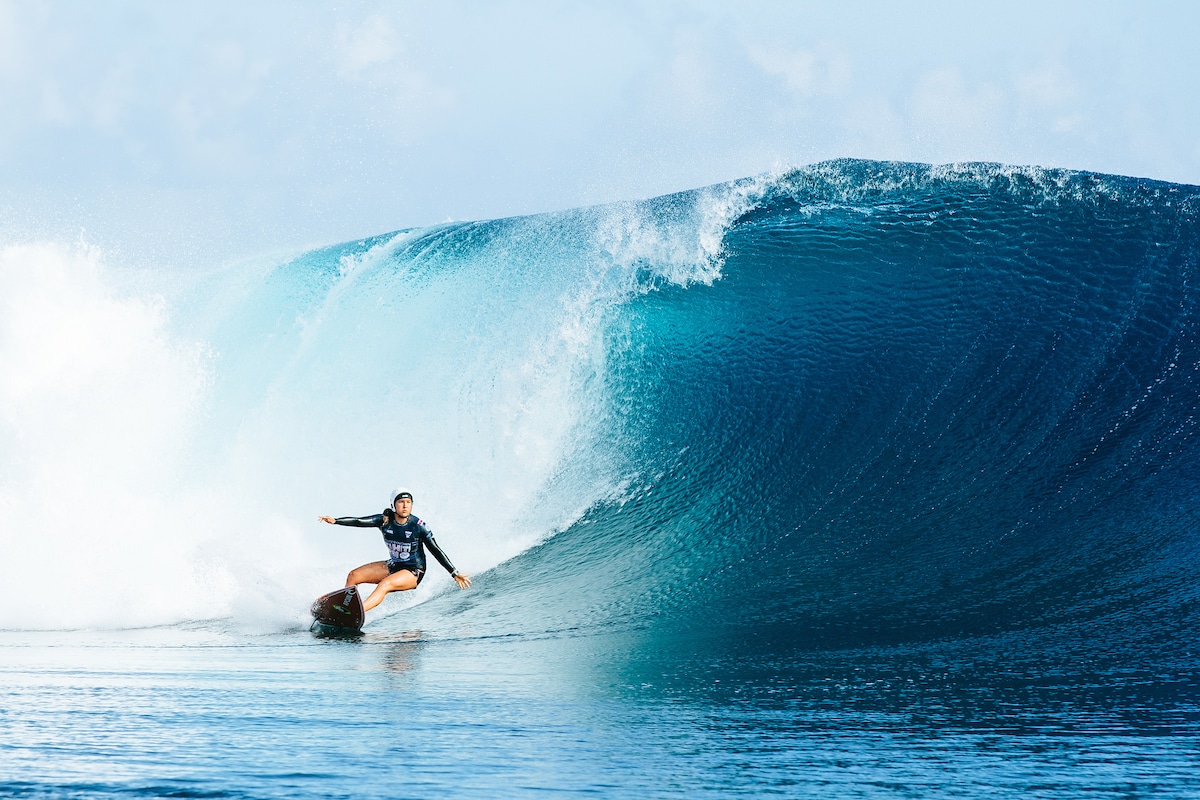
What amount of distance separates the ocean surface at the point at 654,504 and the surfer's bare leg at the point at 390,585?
0.71ft

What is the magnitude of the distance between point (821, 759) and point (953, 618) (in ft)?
10.2

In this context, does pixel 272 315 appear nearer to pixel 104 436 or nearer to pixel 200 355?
pixel 200 355

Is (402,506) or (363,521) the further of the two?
(363,521)

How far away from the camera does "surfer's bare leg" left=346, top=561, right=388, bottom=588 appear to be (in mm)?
6980

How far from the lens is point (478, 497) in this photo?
908 centimetres

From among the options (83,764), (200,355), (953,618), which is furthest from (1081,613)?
(200,355)

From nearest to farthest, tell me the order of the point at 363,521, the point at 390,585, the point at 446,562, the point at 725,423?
1. the point at 390,585
2. the point at 446,562
3. the point at 363,521
4. the point at 725,423

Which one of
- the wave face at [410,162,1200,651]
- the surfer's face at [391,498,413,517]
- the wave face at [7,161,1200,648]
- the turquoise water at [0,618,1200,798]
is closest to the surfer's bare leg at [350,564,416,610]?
the wave face at [7,161,1200,648]

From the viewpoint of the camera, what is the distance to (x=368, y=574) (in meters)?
7.04

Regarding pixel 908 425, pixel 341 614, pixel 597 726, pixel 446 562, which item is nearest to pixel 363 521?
pixel 446 562

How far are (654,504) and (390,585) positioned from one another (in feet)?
7.69

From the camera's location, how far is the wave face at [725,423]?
675cm

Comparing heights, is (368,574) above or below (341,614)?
above

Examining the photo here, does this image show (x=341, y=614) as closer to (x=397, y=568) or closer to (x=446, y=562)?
(x=397, y=568)
